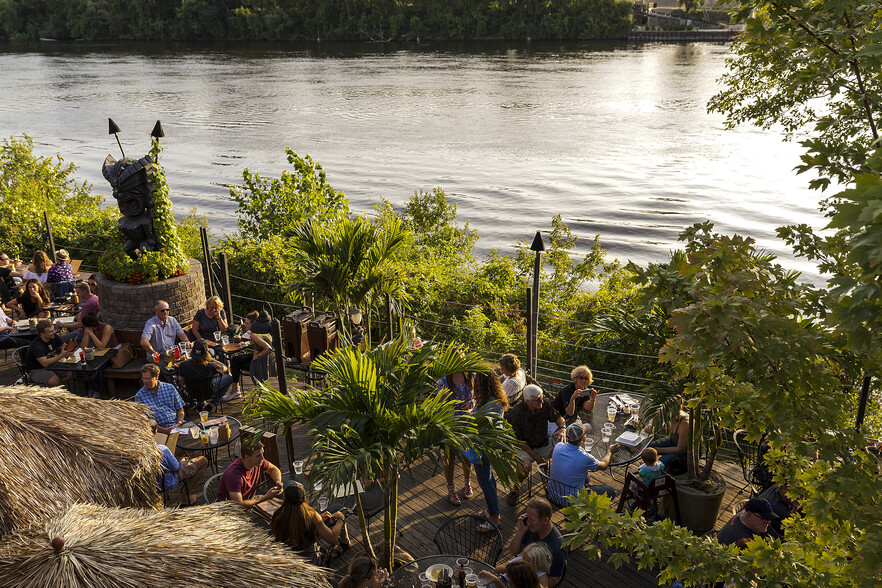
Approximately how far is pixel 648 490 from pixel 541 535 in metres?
1.36

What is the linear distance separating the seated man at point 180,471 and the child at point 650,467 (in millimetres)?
4652

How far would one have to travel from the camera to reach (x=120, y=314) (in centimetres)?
1062

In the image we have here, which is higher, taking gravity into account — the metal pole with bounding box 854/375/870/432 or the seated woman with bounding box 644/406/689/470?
the metal pole with bounding box 854/375/870/432

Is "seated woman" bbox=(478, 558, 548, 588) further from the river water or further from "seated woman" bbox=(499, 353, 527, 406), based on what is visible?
the river water

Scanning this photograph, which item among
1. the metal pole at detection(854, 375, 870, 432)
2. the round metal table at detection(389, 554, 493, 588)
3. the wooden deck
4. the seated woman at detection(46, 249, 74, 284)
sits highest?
the metal pole at detection(854, 375, 870, 432)

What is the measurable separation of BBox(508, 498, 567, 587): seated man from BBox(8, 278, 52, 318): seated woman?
965 cm

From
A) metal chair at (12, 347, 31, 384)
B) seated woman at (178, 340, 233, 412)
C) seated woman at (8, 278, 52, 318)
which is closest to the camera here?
seated woman at (178, 340, 233, 412)

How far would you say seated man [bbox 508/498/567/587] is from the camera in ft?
18.5

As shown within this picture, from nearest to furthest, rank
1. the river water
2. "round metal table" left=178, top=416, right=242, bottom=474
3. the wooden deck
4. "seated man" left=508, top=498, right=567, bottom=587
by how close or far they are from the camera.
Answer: "seated man" left=508, top=498, right=567, bottom=587 < the wooden deck < "round metal table" left=178, top=416, right=242, bottom=474 < the river water

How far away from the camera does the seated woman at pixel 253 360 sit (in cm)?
971

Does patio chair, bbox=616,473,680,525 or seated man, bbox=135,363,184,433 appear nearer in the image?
patio chair, bbox=616,473,680,525

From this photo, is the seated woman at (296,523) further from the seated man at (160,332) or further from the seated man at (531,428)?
the seated man at (160,332)

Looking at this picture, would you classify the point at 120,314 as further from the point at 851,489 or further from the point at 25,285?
the point at 851,489

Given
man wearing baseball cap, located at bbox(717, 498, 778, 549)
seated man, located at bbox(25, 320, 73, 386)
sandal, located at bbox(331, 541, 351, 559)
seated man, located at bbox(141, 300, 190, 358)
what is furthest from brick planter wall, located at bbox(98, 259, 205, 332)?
man wearing baseball cap, located at bbox(717, 498, 778, 549)
